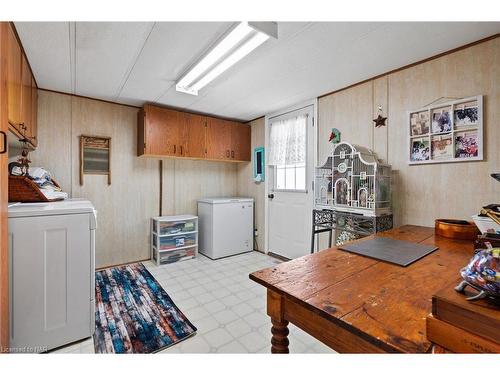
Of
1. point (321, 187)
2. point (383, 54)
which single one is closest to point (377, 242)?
→ point (321, 187)

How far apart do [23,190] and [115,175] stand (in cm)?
139

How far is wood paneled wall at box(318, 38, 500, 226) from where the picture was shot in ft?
5.97

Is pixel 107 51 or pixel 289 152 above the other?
pixel 107 51

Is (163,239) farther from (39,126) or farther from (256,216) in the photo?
(39,126)

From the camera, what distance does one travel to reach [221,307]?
→ 228 centimetres

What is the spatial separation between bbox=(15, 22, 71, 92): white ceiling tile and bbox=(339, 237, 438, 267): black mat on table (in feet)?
8.01

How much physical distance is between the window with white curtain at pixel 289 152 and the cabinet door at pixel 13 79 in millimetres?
2879

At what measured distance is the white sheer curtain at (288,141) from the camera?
11.0 ft

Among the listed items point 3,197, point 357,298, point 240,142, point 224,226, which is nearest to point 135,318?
point 3,197

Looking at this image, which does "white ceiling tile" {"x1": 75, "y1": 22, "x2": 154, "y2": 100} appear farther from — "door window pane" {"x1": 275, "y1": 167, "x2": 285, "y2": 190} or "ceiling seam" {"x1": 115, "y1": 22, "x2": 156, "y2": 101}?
"door window pane" {"x1": 275, "y1": 167, "x2": 285, "y2": 190}

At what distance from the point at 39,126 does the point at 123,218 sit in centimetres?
148

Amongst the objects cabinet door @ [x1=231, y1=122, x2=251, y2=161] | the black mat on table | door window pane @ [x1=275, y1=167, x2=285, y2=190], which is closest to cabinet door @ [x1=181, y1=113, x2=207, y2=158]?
cabinet door @ [x1=231, y1=122, x2=251, y2=161]

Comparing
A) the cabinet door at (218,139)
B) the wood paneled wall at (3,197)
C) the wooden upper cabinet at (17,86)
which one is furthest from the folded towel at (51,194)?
the cabinet door at (218,139)

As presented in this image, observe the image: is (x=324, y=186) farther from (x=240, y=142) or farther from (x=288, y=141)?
(x=240, y=142)
